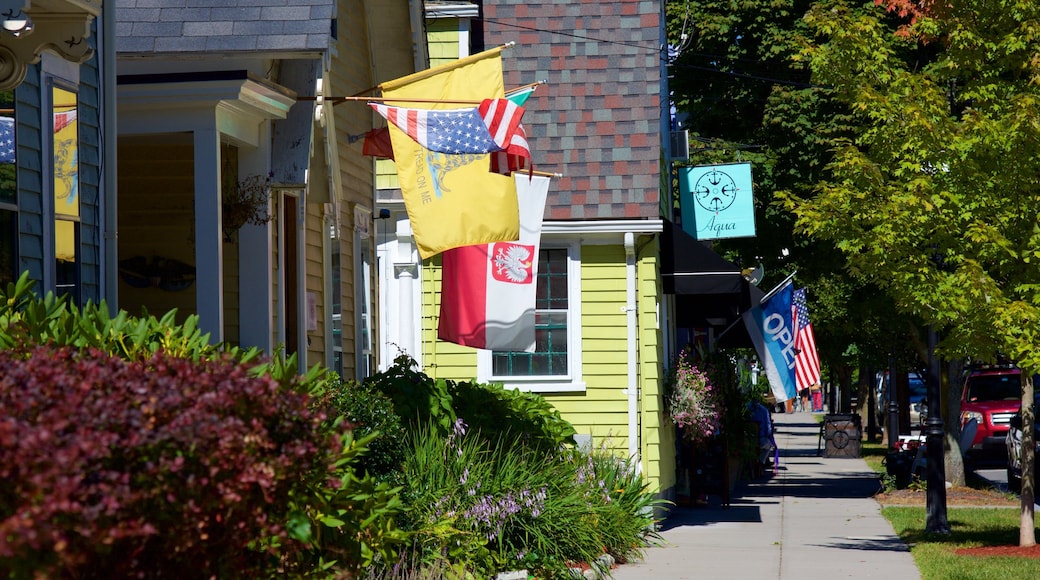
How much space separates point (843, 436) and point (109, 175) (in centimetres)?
2731

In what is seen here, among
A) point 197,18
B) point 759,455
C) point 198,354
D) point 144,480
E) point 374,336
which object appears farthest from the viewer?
point 759,455

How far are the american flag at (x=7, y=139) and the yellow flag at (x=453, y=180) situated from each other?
3.67 m

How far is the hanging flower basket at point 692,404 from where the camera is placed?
1842 centimetres

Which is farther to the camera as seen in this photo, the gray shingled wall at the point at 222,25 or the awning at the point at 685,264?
the awning at the point at 685,264

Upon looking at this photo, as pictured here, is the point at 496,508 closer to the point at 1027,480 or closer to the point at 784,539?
the point at 1027,480

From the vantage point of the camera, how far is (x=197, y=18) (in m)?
10.3

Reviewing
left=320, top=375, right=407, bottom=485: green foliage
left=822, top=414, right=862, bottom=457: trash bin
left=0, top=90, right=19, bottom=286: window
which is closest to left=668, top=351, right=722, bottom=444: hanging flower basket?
left=320, top=375, right=407, bottom=485: green foliage

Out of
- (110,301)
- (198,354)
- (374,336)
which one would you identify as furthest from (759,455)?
(198,354)

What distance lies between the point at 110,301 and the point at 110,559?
5063mm

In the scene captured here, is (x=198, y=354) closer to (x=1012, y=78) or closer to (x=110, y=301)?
(x=110, y=301)

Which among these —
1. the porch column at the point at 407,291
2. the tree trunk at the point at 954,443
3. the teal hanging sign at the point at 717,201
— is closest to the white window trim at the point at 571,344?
the porch column at the point at 407,291

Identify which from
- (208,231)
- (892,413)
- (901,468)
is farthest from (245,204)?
(892,413)

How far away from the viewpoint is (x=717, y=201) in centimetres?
2014

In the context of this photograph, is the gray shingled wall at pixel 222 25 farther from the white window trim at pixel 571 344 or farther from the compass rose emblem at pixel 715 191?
the compass rose emblem at pixel 715 191
